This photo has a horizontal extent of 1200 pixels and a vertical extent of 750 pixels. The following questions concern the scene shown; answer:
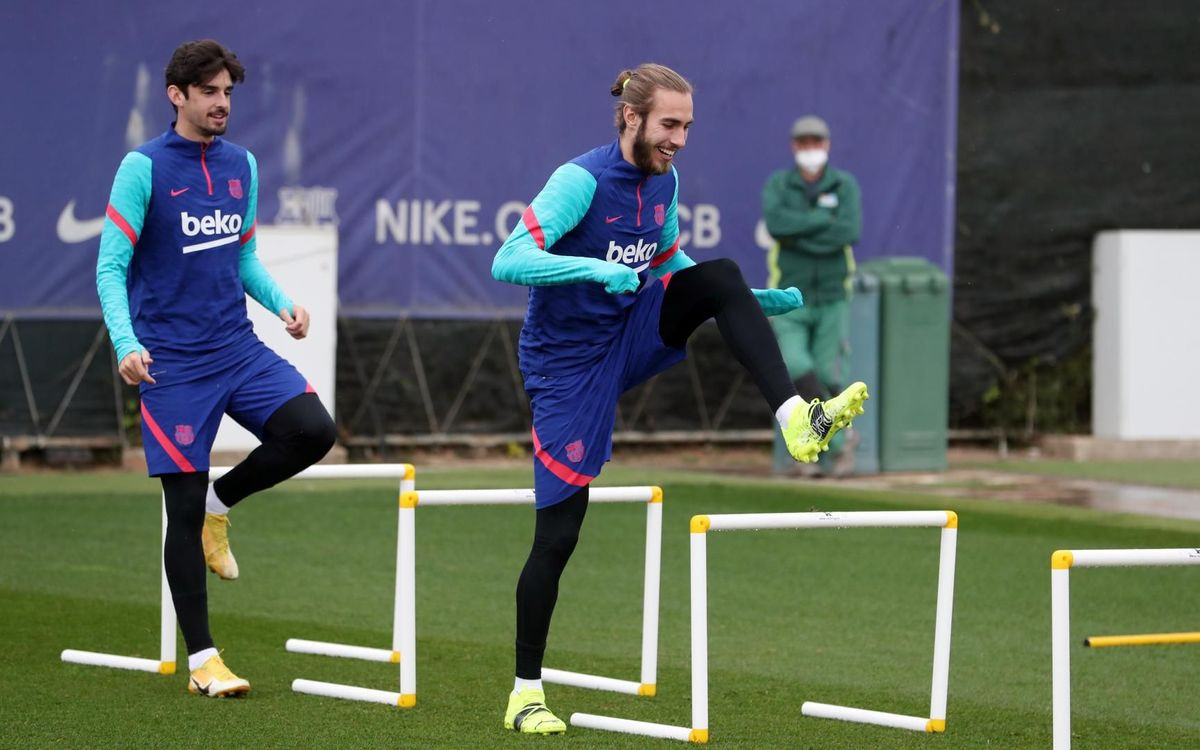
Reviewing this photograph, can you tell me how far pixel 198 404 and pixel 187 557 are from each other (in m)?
0.51

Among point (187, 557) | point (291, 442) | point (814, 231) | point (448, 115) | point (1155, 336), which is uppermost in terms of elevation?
point (448, 115)

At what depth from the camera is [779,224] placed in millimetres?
12828

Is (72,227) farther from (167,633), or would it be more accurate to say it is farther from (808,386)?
(167,633)

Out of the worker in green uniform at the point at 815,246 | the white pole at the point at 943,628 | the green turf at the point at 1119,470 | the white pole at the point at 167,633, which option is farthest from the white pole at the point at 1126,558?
the green turf at the point at 1119,470

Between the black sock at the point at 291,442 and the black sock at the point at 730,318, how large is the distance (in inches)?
48.7

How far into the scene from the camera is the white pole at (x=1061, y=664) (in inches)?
185

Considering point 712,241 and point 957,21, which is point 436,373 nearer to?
point 712,241

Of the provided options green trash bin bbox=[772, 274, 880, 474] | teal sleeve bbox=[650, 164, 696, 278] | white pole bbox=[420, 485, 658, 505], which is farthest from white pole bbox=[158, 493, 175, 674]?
green trash bin bbox=[772, 274, 880, 474]

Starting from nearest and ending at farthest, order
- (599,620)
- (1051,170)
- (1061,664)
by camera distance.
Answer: (1061,664), (599,620), (1051,170)

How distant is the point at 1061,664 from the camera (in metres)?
4.74

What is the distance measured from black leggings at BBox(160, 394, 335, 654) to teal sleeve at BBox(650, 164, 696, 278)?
1215mm

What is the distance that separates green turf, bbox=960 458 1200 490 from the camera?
13375mm

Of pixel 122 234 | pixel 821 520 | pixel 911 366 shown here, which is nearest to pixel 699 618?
pixel 821 520

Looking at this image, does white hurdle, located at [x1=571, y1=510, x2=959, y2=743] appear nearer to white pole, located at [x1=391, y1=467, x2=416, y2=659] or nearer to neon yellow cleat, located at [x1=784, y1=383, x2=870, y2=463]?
neon yellow cleat, located at [x1=784, y1=383, x2=870, y2=463]
